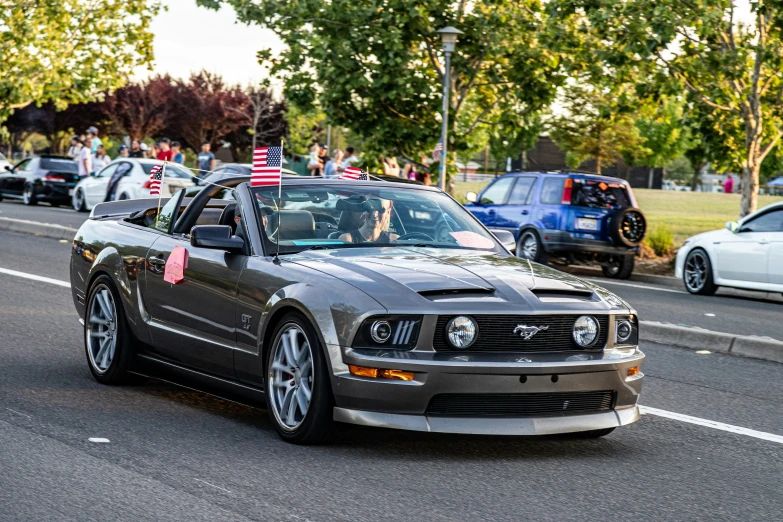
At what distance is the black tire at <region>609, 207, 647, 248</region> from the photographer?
2073 cm

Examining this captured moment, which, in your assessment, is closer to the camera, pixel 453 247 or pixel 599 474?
pixel 599 474

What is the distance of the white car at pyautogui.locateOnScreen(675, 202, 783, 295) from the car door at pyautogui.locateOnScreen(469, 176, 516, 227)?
420cm

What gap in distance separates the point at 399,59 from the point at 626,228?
24.8 feet

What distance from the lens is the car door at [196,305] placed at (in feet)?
22.7

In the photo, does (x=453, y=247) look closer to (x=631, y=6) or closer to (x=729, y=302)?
(x=729, y=302)

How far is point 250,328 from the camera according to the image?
263 inches

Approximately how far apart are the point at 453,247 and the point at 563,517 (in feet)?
8.52

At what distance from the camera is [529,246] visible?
70.9 ft

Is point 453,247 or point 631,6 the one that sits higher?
point 631,6

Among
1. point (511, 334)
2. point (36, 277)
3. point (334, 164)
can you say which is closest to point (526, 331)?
point (511, 334)

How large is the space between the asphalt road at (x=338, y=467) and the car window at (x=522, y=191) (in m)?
13.6

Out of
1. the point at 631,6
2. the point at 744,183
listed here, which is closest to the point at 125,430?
the point at 631,6

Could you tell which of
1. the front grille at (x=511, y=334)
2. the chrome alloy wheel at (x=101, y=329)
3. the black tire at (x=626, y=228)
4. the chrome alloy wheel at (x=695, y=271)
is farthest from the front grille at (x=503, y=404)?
the black tire at (x=626, y=228)

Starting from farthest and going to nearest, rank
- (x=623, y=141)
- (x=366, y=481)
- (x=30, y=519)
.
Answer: (x=623, y=141) < (x=366, y=481) < (x=30, y=519)
